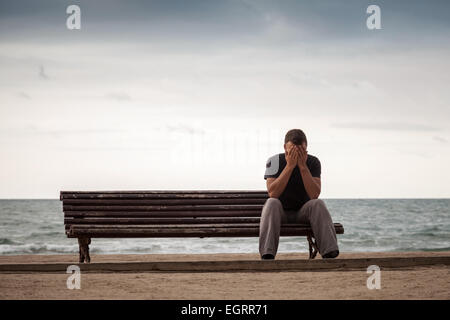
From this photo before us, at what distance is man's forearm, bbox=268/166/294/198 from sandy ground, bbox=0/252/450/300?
878 millimetres

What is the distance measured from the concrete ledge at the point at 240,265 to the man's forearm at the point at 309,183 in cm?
74

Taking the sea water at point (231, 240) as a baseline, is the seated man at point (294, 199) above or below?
above

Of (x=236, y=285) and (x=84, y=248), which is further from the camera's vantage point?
(x=84, y=248)

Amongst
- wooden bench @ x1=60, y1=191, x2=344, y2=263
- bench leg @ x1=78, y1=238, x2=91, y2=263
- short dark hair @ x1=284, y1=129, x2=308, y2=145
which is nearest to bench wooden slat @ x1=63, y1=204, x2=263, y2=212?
wooden bench @ x1=60, y1=191, x2=344, y2=263

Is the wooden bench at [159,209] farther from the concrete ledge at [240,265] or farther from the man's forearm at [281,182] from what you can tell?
the man's forearm at [281,182]

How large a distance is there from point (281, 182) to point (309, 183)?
30 cm

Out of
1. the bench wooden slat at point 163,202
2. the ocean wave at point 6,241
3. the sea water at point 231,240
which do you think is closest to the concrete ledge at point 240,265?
the bench wooden slat at point 163,202

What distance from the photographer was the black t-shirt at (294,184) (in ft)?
25.2

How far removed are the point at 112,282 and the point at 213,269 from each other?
1119 mm

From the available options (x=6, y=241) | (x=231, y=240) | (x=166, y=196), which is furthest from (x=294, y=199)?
(x=6, y=241)

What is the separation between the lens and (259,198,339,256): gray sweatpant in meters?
7.39

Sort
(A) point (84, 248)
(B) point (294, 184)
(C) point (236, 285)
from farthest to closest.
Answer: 1. (A) point (84, 248)
2. (B) point (294, 184)
3. (C) point (236, 285)

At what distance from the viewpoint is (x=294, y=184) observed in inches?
303

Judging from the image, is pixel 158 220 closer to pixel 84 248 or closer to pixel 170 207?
pixel 170 207
